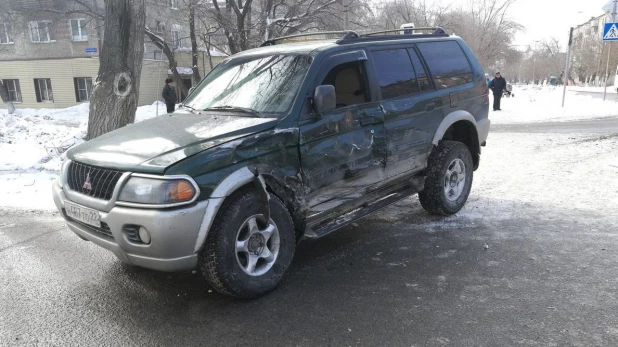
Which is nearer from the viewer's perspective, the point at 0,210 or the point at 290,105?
the point at 290,105

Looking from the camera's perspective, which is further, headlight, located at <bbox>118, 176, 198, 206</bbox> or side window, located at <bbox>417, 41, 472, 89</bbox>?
side window, located at <bbox>417, 41, 472, 89</bbox>

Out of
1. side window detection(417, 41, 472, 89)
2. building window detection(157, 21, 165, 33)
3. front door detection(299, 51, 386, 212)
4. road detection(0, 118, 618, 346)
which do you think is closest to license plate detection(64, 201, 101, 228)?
road detection(0, 118, 618, 346)

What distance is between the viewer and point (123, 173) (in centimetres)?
323

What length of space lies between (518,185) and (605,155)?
320cm

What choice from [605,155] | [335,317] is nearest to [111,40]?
[335,317]

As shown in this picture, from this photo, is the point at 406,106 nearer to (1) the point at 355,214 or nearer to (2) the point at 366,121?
(2) the point at 366,121

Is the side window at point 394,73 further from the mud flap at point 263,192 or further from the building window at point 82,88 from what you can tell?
the building window at point 82,88

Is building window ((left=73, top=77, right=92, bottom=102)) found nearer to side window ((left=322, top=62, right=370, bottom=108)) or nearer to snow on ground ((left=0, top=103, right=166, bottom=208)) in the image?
snow on ground ((left=0, top=103, right=166, bottom=208))

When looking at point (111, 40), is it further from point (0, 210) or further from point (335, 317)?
point (335, 317)

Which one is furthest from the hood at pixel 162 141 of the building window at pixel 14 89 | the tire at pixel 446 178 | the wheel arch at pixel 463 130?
the building window at pixel 14 89

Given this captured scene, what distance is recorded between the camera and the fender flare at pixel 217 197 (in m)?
3.15

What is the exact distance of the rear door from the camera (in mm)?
4570

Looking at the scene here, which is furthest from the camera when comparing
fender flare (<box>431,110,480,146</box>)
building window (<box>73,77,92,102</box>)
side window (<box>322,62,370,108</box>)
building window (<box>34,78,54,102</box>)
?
building window (<box>34,78,54,102</box>)

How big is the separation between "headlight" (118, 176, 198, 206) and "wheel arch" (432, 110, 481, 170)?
3.11m
